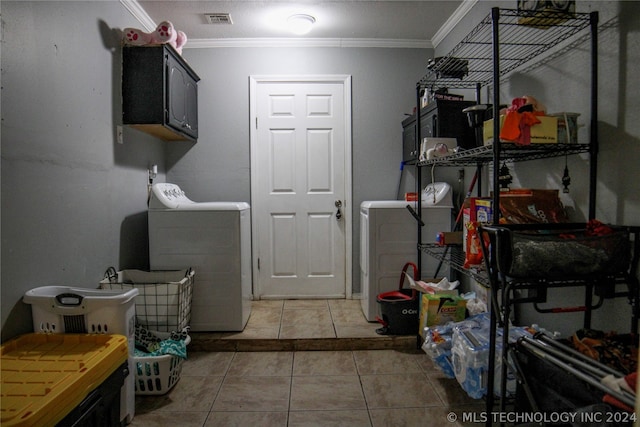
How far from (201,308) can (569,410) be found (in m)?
2.22

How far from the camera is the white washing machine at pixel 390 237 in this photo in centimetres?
277

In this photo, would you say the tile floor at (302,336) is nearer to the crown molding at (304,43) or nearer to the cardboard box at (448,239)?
the cardboard box at (448,239)

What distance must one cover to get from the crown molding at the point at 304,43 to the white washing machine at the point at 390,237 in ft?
5.08

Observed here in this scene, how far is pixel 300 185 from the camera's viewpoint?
3.42 m

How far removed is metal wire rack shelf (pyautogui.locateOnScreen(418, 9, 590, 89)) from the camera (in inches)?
62.9

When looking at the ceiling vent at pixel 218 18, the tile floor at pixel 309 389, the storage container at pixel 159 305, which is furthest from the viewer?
the ceiling vent at pixel 218 18

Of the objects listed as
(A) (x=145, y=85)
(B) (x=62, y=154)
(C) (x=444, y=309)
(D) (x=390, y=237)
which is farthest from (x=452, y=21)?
(B) (x=62, y=154)

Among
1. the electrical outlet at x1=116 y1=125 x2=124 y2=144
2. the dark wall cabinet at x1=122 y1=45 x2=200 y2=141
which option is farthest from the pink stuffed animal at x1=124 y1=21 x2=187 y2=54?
the electrical outlet at x1=116 y1=125 x2=124 y2=144

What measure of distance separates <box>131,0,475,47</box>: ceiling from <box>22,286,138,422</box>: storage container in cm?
219

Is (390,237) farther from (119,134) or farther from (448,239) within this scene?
(119,134)

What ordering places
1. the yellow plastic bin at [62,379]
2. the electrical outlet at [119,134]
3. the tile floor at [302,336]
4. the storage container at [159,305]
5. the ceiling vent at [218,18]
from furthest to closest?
the ceiling vent at [218,18]
the tile floor at [302,336]
the electrical outlet at [119,134]
the storage container at [159,305]
the yellow plastic bin at [62,379]

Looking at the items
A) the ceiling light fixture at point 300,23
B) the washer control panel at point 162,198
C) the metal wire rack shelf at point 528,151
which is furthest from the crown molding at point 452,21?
the washer control panel at point 162,198

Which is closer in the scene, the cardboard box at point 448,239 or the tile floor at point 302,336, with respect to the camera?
the cardboard box at point 448,239

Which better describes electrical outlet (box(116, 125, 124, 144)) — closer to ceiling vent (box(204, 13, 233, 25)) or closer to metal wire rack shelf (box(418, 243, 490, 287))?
ceiling vent (box(204, 13, 233, 25))
